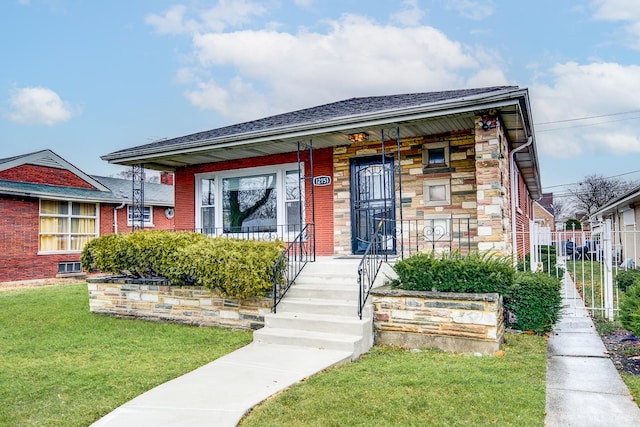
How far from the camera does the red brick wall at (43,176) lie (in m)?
15.5

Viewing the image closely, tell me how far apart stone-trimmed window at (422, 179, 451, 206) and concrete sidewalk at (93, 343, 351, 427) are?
4066mm

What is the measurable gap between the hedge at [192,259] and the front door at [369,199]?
2516mm

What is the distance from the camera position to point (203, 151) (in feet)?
30.1

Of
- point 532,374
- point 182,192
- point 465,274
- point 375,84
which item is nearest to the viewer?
point 532,374

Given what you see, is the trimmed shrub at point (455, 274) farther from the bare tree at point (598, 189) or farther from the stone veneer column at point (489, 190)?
the bare tree at point (598, 189)

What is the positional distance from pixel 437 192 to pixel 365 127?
1.91m

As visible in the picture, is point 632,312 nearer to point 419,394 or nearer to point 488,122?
point 419,394

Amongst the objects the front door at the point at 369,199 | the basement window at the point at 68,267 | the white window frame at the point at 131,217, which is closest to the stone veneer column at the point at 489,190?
the front door at the point at 369,199

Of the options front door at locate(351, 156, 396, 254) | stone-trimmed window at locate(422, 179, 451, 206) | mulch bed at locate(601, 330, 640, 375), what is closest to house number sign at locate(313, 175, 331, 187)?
front door at locate(351, 156, 396, 254)

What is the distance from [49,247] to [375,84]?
15433 millimetres

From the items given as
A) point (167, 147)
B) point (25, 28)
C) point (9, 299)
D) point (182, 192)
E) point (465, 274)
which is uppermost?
point (25, 28)

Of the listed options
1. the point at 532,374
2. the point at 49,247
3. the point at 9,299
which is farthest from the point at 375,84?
the point at 532,374

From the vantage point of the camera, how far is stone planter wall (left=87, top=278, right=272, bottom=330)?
656 cm

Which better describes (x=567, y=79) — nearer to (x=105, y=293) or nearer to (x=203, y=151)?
(x=203, y=151)
